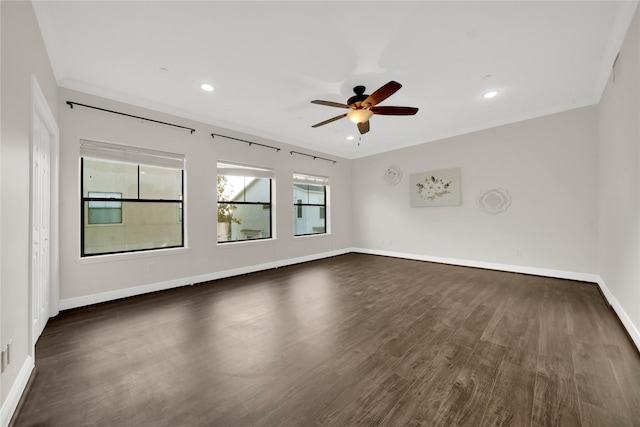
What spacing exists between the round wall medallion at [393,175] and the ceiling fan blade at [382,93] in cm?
330

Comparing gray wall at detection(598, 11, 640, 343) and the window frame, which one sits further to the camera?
the window frame

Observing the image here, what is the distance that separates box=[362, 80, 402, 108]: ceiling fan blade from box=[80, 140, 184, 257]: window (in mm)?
3013

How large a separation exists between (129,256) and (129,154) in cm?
143

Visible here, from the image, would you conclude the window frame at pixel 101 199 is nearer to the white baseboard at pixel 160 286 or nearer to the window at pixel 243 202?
the white baseboard at pixel 160 286

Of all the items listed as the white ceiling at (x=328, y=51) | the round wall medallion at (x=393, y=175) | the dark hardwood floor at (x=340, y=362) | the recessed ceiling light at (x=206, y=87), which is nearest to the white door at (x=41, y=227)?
the dark hardwood floor at (x=340, y=362)

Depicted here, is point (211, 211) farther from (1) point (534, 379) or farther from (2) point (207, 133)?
(1) point (534, 379)

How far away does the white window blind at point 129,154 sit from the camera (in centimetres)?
323

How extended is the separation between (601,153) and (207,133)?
6.04 m

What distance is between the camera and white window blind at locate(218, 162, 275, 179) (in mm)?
4512

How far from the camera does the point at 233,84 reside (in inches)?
127

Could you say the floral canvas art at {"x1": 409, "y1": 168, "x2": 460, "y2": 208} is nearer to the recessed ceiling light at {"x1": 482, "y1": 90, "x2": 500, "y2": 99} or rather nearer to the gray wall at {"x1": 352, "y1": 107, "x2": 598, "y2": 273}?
the gray wall at {"x1": 352, "y1": 107, "x2": 598, "y2": 273}

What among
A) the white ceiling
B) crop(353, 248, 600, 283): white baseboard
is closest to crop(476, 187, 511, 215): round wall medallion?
crop(353, 248, 600, 283): white baseboard

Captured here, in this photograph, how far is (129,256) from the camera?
11.4 feet

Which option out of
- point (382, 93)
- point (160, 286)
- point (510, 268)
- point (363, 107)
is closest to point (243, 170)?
point (160, 286)
